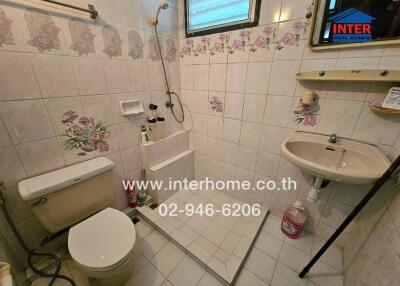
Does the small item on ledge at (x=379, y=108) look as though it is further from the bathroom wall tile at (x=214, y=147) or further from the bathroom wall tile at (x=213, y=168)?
the bathroom wall tile at (x=213, y=168)

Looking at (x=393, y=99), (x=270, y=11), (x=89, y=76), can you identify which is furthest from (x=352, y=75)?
(x=89, y=76)

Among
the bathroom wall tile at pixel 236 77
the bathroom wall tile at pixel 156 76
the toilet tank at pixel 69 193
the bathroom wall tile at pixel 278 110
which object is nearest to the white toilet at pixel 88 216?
the toilet tank at pixel 69 193

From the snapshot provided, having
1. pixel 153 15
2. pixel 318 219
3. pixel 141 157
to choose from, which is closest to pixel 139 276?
pixel 141 157

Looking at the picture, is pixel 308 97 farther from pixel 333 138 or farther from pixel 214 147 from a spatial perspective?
pixel 214 147

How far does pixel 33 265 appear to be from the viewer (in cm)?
121

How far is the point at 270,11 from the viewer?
1.20 m

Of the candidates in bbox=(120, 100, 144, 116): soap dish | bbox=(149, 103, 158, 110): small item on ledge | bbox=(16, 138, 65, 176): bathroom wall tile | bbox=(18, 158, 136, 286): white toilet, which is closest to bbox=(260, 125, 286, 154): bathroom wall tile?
Result: bbox=(149, 103, 158, 110): small item on ledge

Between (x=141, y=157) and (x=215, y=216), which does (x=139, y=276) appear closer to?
(x=215, y=216)

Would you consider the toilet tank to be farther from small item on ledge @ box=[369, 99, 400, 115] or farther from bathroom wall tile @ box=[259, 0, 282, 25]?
small item on ledge @ box=[369, 99, 400, 115]

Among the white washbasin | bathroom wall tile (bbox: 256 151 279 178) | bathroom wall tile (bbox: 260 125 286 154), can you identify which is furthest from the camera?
bathroom wall tile (bbox: 256 151 279 178)

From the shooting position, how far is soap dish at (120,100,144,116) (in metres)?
1.43

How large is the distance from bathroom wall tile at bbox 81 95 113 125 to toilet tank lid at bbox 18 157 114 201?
1.09ft

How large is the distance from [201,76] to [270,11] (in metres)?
0.74

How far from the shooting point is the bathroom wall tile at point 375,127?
3.26 ft
